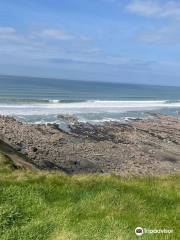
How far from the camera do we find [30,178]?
11.9 m

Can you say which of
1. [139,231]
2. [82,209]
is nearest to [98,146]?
[82,209]

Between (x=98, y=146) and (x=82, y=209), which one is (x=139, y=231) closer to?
(x=82, y=209)

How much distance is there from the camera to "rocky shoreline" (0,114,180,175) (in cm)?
4116

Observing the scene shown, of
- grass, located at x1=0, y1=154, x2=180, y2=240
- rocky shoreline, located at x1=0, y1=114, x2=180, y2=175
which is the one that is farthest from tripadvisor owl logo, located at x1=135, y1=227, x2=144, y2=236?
rocky shoreline, located at x1=0, y1=114, x2=180, y2=175

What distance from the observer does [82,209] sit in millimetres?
9133

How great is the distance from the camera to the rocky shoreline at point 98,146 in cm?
4116

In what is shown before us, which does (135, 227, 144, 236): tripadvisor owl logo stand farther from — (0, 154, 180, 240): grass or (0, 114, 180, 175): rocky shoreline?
(0, 114, 180, 175): rocky shoreline

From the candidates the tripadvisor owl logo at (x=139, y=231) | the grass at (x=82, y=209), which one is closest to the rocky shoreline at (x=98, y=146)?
the grass at (x=82, y=209)

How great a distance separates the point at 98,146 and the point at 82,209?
40.8m

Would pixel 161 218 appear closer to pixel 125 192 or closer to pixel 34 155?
pixel 125 192

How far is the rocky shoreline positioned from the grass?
2165cm

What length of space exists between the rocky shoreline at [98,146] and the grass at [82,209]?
21650 mm

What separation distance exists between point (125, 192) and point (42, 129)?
47017 millimetres

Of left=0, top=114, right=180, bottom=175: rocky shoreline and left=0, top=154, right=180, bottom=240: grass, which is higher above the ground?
left=0, top=154, right=180, bottom=240: grass
